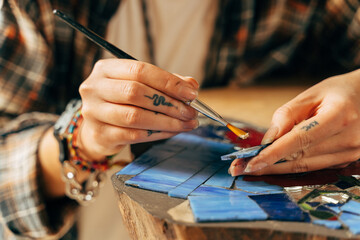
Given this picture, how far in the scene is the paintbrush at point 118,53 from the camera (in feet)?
1.65

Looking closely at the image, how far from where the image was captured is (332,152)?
20.6 inches

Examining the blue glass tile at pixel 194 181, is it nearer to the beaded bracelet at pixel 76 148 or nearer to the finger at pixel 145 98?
the finger at pixel 145 98

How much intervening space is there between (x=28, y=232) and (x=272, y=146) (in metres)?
0.58

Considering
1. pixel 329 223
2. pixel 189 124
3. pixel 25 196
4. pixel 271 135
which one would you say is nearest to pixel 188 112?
pixel 189 124

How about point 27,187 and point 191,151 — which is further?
point 27,187

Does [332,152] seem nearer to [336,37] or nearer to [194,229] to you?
[194,229]

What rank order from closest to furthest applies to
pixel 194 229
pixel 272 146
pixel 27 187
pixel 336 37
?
pixel 194 229 < pixel 272 146 < pixel 27 187 < pixel 336 37

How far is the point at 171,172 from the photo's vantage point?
0.50m

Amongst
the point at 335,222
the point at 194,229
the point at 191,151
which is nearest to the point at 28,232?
the point at 191,151

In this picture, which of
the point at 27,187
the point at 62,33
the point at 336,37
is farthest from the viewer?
the point at 336,37

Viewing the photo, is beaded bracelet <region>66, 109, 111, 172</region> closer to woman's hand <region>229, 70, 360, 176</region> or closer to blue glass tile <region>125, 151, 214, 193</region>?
blue glass tile <region>125, 151, 214, 193</region>

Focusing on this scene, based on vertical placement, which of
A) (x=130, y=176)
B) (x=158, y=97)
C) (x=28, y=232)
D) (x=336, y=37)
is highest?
(x=336, y=37)

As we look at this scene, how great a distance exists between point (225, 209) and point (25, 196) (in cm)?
49

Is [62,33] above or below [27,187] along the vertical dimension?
above
